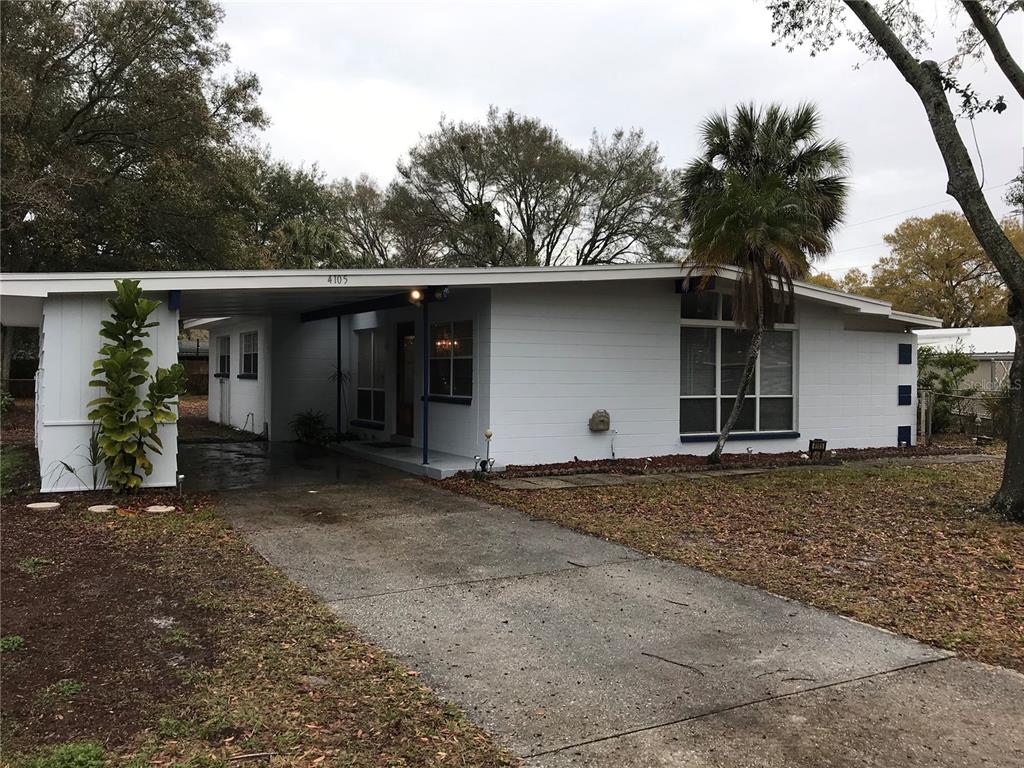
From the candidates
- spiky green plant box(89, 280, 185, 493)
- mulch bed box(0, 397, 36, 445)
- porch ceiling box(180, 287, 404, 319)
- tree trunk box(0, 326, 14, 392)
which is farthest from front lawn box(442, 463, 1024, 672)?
tree trunk box(0, 326, 14, 392)

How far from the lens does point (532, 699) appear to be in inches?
132

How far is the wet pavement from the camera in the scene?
962 centimetres

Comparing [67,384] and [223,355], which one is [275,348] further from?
[67,384]

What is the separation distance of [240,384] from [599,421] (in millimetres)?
9448

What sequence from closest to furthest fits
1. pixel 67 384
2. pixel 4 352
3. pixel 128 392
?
pixel 128 392
pixel 67 384
pixel 4 352

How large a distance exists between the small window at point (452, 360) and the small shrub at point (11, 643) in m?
6.93

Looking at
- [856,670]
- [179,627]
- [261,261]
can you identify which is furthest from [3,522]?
[261,261]

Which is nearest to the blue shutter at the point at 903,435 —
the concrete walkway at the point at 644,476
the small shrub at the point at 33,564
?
the concrete walkway at the point at 644,476

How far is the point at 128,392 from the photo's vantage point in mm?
7711

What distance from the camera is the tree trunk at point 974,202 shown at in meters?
7.41

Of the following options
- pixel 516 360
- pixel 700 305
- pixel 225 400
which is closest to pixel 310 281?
pixel 516 360

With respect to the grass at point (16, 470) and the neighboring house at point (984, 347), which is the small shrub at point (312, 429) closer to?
the grass at point (16, 470)

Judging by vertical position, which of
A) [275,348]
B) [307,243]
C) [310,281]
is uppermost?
→ [307,243]

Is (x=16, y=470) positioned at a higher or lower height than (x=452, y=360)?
lower
